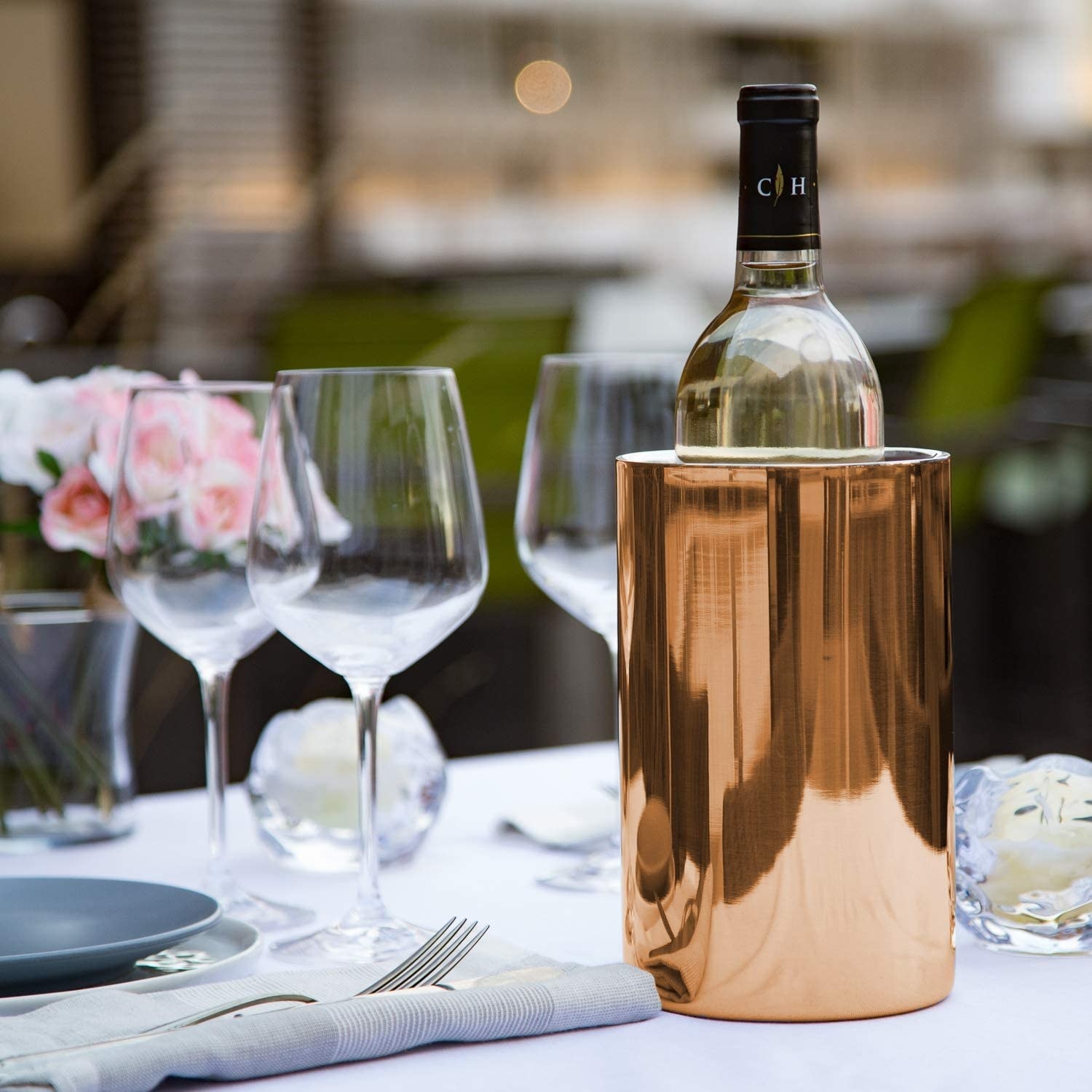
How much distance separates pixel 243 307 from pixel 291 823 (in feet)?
18.8

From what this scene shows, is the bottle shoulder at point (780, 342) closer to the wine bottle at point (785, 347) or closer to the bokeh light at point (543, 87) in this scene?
the wine bottle at point (785, 347)

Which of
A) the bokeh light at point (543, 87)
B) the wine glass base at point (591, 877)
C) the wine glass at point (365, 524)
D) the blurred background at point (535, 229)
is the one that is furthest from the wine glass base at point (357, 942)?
the bokeh light at point (543, 87)

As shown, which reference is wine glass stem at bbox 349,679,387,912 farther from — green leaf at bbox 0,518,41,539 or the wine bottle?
green leaf at bbox 0,518,41,539

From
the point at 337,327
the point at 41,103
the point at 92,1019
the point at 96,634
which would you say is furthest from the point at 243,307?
the point at 92,1019

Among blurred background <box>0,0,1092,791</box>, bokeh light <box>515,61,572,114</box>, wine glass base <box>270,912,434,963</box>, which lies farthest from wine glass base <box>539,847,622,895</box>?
bokeh light <box>515,61,572,114</box>

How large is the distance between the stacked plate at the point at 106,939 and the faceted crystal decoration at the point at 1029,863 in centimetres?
29

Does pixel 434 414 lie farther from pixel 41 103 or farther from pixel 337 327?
pixel 41 103

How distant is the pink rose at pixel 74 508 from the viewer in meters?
0.85

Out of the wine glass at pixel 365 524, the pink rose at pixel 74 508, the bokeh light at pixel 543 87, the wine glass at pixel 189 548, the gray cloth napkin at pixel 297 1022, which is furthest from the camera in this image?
the bokeh light at pixel 543 87

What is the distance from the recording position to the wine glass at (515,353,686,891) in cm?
83

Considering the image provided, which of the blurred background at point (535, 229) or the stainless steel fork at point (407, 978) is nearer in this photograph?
the stainless steel fork at point (407, 978)

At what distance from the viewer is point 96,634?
899mm

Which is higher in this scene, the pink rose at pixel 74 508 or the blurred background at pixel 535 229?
the blurred background at pixel 535 229

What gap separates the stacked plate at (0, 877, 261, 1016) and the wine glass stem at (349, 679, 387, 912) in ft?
0.16
